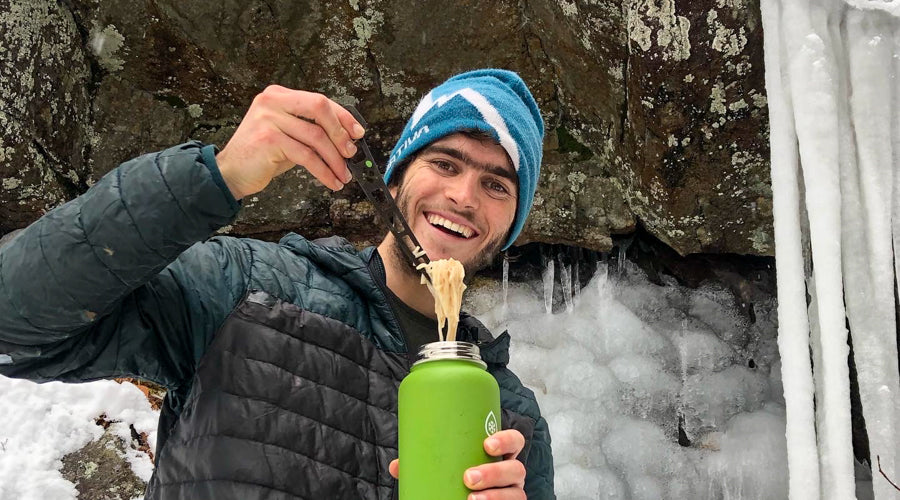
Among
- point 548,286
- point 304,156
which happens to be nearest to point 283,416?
point 304,156

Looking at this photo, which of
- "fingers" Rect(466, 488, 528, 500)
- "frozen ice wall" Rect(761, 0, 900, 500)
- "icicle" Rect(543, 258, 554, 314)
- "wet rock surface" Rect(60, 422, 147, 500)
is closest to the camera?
"fingers" Rect(466, 488, 528, 500)

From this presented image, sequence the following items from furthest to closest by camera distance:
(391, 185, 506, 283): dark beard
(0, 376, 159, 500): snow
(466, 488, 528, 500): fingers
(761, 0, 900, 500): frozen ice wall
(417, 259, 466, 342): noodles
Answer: (0, 376, 159, 500): snow
(761, 0, 900, 500): frozen ice wall
(391, 185, 506, 283): dark beard
(417, 259, 466, 342): noodles
(466, 488, 528, 500): fingers

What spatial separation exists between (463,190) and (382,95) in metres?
2.43

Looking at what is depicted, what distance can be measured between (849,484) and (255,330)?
2.28 metres

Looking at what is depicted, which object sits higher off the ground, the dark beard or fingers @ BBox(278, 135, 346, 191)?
the dark beard

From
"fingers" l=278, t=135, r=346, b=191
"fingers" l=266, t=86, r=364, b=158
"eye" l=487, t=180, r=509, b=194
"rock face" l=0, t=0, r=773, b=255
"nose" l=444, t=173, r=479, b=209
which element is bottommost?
"fingers" l=278, t=135, r=346, b=191

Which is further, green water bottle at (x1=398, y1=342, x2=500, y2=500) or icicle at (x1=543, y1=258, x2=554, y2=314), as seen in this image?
icicle at (x1=543, y1=258, x2=554, y2=314)

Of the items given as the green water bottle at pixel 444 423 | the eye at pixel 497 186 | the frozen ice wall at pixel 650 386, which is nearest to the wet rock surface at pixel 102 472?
the frozen ice wall at pixel 650 386

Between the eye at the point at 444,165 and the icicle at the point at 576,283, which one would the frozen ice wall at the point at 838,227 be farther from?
the icicle at the point at 576,283

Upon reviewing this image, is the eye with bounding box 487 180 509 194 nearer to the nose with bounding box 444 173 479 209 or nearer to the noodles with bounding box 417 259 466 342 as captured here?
the nose with bounding box 444 173 479 209

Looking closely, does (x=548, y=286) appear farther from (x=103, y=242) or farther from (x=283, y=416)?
(x=103, y=242)

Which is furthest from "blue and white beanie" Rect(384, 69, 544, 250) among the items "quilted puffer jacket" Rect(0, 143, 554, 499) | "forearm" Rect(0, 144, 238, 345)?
"forearm" Rect(0, 144, 238, 345)

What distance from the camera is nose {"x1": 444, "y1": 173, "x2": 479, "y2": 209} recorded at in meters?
1.89

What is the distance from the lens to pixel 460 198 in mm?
1890
